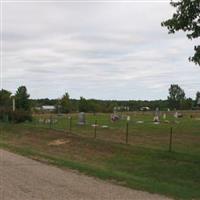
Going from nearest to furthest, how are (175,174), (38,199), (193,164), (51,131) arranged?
(38,199) → (175,174) → (193,164) → (51,131)

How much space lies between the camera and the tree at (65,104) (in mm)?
117512

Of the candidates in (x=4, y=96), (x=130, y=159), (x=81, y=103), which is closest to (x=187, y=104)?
(x=81, y=103)

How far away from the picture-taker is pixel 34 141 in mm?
32031

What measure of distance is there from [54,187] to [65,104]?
107229mm

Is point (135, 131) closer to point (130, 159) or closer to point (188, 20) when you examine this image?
point (130, 159)

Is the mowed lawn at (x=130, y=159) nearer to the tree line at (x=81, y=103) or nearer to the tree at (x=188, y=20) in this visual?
the tree at (x=188, y=20)

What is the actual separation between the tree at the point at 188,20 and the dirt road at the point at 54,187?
484cm

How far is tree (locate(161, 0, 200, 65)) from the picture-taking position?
14.6 m

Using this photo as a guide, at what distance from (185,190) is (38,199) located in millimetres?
4301

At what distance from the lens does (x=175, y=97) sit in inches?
7308

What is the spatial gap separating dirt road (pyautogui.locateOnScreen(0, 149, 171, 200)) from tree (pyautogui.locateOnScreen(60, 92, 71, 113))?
101406 mm

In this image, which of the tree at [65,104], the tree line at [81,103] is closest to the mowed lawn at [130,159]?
the tree line at [81,103]

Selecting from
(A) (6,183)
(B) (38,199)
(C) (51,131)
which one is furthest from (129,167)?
(C) (51,131)

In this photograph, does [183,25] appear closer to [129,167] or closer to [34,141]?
[129,167]
